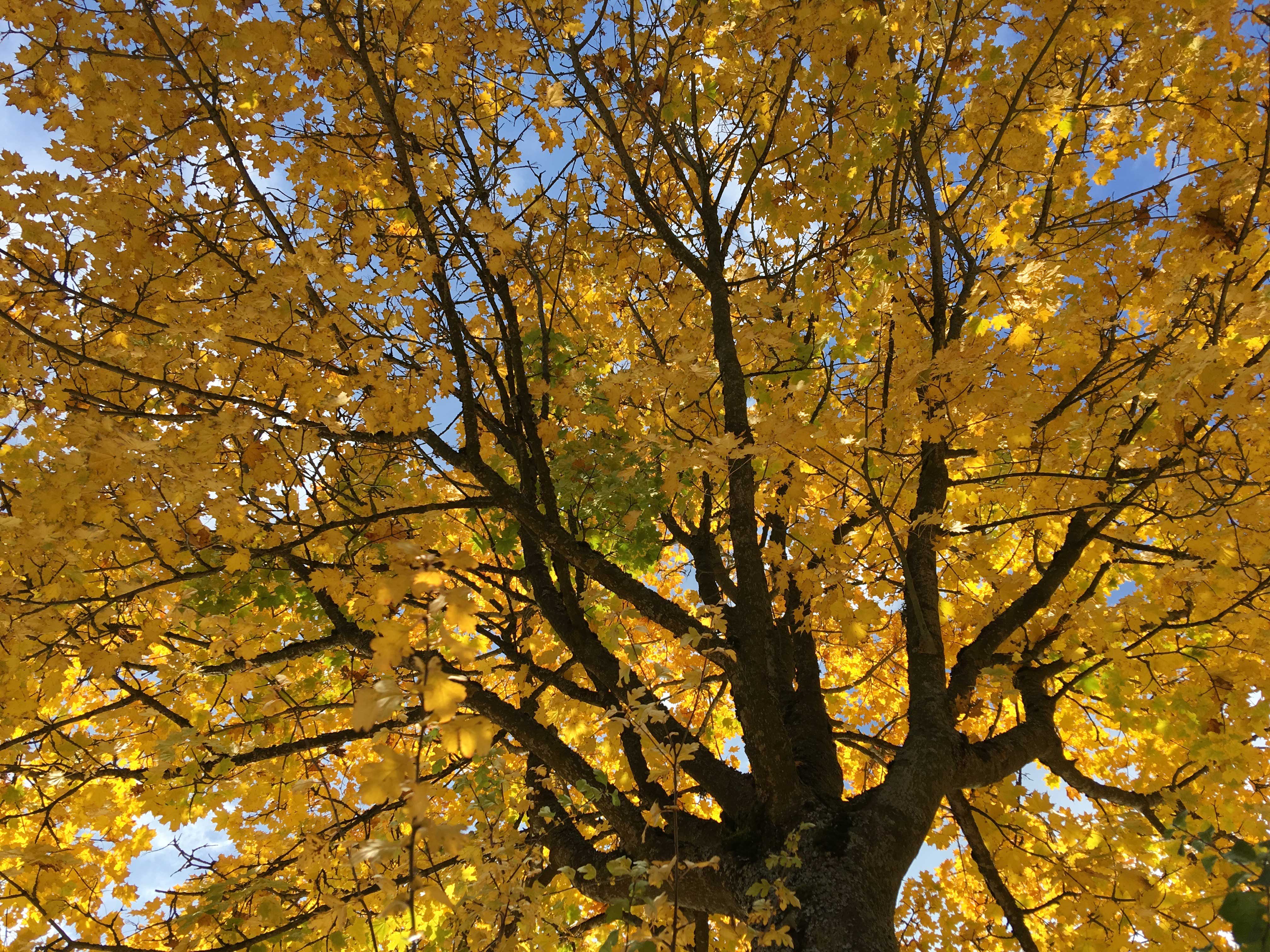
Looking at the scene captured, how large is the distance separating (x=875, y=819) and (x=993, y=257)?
3027 millimetres

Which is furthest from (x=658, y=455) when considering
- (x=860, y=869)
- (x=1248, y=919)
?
(x=1248, y=919)

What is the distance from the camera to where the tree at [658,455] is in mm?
3357

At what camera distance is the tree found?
3.36 m

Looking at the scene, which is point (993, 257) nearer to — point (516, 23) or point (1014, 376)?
point (1014, 376)

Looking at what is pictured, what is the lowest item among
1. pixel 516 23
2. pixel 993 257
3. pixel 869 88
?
pixel 993 257

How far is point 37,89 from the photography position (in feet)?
12.2

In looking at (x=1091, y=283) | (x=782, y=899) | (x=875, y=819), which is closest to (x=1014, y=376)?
(x=1091, y=283)

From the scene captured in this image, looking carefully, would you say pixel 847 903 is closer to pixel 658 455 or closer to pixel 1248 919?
pixel 1248 919

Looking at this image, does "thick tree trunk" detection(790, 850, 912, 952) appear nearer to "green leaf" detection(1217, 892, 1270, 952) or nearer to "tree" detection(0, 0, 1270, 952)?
"tree" detection(0, 0, 1270, 952)

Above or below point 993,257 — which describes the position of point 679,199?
above

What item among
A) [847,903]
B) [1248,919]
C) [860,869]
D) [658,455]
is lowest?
[1248,919]

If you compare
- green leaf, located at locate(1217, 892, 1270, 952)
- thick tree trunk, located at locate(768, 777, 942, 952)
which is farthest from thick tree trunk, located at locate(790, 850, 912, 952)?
green leaf, located at locate(1217, 892, 1270, 952)

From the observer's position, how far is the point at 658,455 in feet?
15.0

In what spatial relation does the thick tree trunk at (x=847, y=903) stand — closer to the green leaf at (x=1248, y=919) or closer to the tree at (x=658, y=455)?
the tree at (x=658, y=455)
